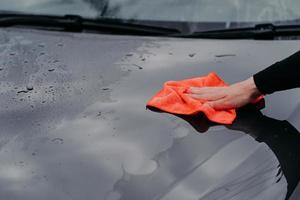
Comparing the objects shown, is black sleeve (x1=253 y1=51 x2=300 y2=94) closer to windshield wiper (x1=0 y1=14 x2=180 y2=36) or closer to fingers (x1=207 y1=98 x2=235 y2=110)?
fingers (x1=207 y1=98 x2=235 y2=110)

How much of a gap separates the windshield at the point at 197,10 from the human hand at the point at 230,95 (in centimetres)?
51

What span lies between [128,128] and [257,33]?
0.79 metres

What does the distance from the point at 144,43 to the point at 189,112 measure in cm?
52

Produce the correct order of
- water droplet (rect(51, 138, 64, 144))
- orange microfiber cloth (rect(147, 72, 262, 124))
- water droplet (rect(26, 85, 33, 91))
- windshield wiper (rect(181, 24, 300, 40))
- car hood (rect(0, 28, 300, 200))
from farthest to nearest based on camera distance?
windshield wiper (rect(181, 24, 300, 40)) → water droplet (rect(26, 85, 33, 91)) → orange microfiber cloth (rect(147, 72, 262, 124)) → water droplet (rect(51, 138, 64, 144)) → car hood (rect(0, 28, 300, 200))

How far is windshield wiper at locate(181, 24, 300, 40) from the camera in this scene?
2311 mm

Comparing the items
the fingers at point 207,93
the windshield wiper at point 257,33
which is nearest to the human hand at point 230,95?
the fingers at point 207,93

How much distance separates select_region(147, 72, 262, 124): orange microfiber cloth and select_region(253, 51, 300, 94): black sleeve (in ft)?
0.41

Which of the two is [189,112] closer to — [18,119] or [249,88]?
[249,88]

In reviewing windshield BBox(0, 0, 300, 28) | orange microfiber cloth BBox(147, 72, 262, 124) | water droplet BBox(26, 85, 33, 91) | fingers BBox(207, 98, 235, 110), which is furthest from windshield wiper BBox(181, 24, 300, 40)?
water droplet BBox(26, 85, 33, 91)

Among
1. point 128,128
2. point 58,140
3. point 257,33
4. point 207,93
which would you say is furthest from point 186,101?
point 257,33

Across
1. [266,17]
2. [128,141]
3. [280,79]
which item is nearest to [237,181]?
[128,141]

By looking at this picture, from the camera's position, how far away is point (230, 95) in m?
A: 1.90

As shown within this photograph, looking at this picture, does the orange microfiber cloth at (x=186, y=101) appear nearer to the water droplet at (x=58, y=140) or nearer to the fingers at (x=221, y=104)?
the fingers at (x=221, y=104)

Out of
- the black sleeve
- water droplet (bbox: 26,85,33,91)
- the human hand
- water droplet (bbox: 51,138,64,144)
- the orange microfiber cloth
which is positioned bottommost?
water droplet (bbox: 26,85,33,91)
